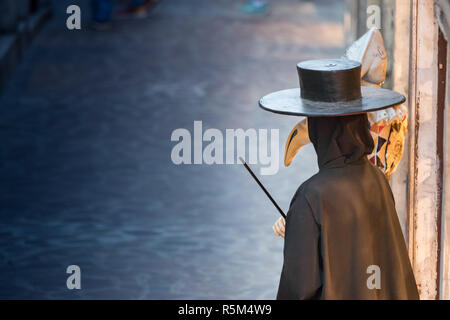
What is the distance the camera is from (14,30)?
17.0 metres

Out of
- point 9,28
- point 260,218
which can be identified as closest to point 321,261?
point 260,218

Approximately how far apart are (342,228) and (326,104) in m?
0.54

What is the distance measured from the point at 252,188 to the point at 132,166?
63.2 inches

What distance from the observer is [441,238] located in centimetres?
521

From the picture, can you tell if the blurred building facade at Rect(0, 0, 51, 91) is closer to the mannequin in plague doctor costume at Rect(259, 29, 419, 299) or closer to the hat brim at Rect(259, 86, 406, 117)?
the hat brim at Rect(259, 86, 406, 117)

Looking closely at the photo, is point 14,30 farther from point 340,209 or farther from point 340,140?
point 340,209

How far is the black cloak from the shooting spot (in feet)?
11.9

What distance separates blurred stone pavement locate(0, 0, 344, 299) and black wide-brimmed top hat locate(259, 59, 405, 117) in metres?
3.45

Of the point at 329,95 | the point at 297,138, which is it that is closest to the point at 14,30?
the point at 297,138

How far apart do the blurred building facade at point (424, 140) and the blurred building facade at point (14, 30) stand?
10147 mm

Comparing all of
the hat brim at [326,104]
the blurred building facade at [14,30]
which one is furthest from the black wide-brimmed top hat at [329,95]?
the blurred building facade at [14,30]

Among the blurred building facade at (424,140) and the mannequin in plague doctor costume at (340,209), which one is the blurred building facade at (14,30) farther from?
the mannequin in plague doctor costume at (340,209)

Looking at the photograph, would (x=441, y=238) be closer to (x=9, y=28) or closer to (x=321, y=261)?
(x=321, y=261)

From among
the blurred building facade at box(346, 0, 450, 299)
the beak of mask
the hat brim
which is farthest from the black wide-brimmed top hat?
the blurred building facade at box(346, 0, 450, 299)
